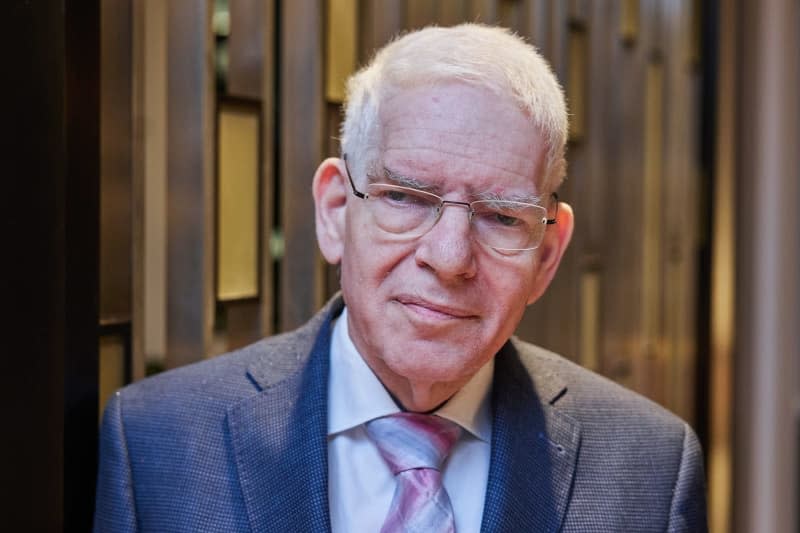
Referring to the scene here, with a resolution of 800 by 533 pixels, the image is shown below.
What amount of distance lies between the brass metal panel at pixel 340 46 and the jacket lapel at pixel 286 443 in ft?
2.37

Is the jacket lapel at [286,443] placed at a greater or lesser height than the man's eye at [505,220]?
lesser

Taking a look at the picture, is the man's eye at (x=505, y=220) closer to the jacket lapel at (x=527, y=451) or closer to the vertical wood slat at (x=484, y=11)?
the jacket lapel at (x=527, y=451)


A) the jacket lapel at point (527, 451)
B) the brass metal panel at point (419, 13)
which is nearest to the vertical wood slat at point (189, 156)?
the jacket lapel at point (527, 451)

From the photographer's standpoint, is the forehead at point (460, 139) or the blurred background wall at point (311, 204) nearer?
the forehead at point (460, 139)

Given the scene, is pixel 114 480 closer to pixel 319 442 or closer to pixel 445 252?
pixel 319 442

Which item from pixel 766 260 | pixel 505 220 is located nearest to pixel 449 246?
pixel 505 220

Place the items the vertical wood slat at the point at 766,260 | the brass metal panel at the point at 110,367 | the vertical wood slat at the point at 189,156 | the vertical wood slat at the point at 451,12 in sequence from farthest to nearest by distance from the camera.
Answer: the vertical wood slat at the point at 766,260
the vertical wood slat at the point at 451,12
the vertical wood slat at the point at 189,156
the brass metal panel at the point at 110,367

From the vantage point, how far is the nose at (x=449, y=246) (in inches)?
56.5

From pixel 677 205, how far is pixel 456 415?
2597 millimetres

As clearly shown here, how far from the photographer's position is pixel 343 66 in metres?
2.18

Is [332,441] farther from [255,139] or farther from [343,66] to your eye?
[343,66]

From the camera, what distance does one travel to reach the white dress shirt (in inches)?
61.3

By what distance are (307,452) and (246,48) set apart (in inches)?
34.3
